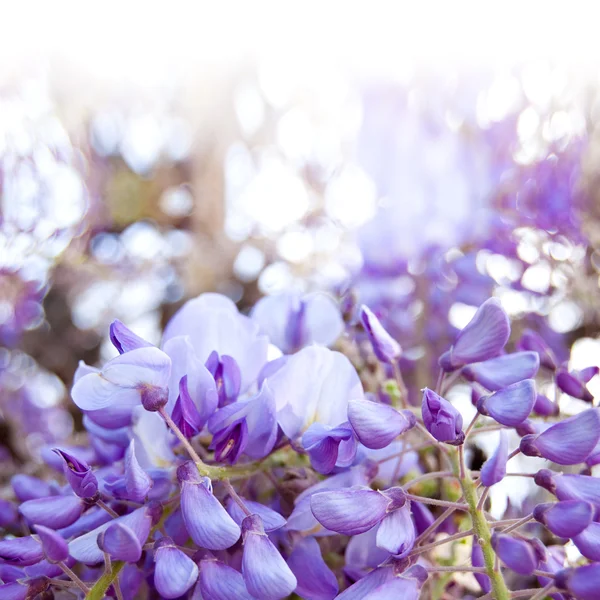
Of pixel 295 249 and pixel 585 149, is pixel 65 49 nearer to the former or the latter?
pixel 295 249

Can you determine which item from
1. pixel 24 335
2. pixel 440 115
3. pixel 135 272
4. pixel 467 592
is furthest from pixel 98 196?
pixel 467 592

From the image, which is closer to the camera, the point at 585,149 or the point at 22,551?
the point at 22,551

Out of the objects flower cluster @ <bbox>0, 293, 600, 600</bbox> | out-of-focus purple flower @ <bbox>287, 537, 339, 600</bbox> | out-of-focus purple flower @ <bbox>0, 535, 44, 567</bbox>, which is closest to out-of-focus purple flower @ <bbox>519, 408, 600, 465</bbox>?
flower cluster @ <bbox>0, 293, 600, 600</bbox>

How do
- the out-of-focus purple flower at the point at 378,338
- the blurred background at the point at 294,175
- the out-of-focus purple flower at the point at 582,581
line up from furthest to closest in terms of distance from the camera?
the blurred background at the point at 294,175, the out-of-focus purple flower at the point at 378,338, the out-of-focus purple flower at the point at 582,581

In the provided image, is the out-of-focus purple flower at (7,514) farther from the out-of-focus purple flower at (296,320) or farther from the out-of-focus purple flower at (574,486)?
the out-of-focus purple flower at (574,486)

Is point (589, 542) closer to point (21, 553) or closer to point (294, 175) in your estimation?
point (21, 553)

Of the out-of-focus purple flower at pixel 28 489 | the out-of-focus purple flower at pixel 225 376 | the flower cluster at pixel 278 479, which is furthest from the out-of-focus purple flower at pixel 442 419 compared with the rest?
the out-of-focus purple flower at pixel 28 489

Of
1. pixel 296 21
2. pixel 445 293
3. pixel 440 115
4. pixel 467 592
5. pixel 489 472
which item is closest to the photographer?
pixel 489 472
